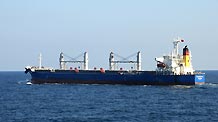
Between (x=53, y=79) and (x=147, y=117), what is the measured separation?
187 ft

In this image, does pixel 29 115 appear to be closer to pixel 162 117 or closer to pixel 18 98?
pixel 162 117

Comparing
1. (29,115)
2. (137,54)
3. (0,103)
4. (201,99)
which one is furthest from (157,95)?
(137,54)

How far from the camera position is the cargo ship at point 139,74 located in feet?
289

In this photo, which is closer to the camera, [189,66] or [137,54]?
[189,66]

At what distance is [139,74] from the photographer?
9200 cm

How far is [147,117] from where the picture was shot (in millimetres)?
47125

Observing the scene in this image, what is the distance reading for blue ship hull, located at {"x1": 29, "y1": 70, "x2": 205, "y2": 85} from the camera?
286 ft

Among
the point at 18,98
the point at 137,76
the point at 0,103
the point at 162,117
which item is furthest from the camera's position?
the point at 137,76

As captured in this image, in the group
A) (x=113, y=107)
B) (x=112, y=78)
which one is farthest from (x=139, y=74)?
(x=113, y=107)

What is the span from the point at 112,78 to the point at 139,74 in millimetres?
6360

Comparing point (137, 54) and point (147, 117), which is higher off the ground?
point (137, 54)

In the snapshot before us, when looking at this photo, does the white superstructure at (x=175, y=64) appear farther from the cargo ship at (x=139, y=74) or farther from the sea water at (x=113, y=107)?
the sea water at (x=113, y=107)

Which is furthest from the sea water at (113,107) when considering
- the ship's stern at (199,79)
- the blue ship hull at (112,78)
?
the blue ship hull at (112,78)

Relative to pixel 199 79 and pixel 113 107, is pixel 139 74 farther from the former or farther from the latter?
pixel 113 107
